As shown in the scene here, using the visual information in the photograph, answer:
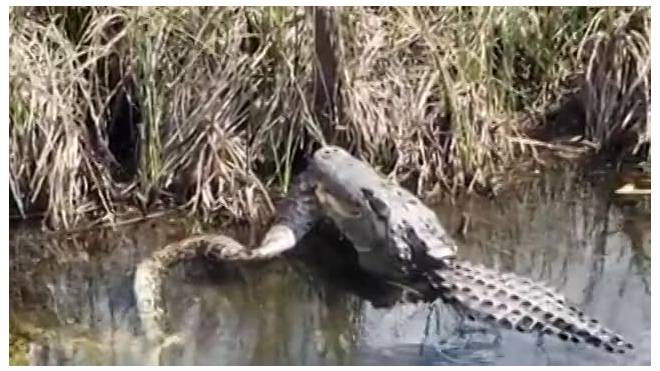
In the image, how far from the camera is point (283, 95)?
224 cm

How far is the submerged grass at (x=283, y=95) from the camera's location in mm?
2221

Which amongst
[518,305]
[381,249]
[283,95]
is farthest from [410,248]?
[283,95]

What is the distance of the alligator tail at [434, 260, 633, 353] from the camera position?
2.23 m

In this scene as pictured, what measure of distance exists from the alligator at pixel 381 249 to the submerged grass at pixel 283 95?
0.13 ft

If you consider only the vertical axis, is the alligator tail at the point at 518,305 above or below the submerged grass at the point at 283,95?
below

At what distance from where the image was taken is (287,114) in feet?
7.37

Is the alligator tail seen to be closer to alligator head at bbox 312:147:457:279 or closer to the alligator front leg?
alligator head at bbox 312:147:457:279

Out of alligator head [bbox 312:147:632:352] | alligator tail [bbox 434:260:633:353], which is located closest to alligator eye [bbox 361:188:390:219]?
alligator head [bbox 312:147:632:352]

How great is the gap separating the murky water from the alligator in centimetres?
2

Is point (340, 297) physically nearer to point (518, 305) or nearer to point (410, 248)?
point (410, 248)

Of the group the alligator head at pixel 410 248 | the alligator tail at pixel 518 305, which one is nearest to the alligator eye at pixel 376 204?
the alligator head at pixel 410 248

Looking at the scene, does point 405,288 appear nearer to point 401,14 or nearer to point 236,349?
point 236,349

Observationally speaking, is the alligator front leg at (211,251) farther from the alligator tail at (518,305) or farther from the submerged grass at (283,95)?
the alligator tail at (518,305)
